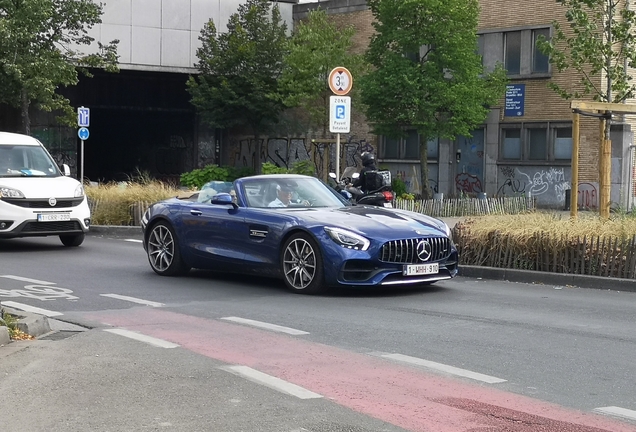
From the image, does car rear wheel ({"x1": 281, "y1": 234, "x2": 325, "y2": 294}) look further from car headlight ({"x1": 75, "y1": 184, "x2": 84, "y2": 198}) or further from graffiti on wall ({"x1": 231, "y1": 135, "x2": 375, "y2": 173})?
graffiti on wall ({"x1": 231, "y1": 135, "x2": 375, "y2": 173})

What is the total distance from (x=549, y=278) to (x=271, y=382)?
801cm

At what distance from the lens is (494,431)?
6.12 m

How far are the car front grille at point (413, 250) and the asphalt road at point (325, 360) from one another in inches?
16.9

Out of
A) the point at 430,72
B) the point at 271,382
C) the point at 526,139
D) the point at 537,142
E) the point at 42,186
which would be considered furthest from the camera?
the point at 526,139

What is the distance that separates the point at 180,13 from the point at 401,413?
139 feet

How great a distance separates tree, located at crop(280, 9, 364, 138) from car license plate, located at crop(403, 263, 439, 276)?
2779cm

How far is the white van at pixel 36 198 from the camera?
18297 millimetres

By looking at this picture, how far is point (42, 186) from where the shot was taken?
1877 centimetres

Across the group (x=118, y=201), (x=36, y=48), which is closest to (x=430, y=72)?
(x=36, y=48)

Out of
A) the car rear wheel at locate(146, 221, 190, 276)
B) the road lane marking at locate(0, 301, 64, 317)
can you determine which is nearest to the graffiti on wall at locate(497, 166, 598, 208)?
the car rear wheel at locate(146, 221, 190, 276)

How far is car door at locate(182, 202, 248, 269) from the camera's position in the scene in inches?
530

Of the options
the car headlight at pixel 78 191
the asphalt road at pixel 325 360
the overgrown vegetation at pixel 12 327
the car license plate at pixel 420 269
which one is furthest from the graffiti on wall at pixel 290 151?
the overgrown vegetation at pixel 12 327

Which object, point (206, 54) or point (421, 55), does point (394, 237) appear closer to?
point (421, 55)

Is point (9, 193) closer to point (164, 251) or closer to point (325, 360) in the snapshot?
point (164, 251)
